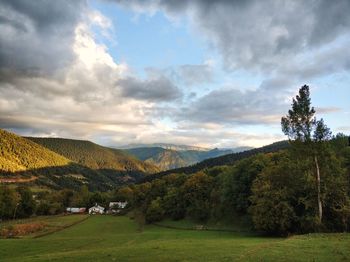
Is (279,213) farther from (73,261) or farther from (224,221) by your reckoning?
(73,261)

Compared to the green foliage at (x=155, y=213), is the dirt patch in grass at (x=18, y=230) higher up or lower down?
lower down

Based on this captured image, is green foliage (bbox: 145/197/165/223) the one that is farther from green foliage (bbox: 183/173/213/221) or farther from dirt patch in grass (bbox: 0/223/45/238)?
dirt patch in grass (bbox: 0/223/45/238)

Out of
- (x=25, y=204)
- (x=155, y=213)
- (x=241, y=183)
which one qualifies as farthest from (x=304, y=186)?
(x=25, y=204)

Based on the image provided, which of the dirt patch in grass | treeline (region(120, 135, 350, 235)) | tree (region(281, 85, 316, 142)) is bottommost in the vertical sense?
the dirt patch in grass

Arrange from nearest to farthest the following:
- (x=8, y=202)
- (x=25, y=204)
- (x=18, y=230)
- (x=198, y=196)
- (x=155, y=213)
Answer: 1. (x=18, y=230)
2. (x=198, y=196)
3. (x=155, y=213)
4. (x=8, y=202)
5. (x=25, y=204)

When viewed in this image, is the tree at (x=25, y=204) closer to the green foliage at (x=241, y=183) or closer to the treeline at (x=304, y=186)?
the green foliage at (x=241, y=183)

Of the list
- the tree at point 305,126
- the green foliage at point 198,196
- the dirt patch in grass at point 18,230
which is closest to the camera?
the tree at point 305,126

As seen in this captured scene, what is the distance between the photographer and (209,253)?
117 feet

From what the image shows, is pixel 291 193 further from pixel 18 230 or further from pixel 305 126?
pixel 18 230

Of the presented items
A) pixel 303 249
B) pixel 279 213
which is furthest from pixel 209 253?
pixel 279 213

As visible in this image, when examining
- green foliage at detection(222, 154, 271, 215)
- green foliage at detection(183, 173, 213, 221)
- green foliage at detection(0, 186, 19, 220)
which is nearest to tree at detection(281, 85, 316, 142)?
green foliage at detection(222, 154, 271, 215)

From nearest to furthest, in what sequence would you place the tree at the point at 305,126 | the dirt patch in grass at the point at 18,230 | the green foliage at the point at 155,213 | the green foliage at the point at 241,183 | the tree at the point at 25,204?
the tree at the point at 305,126, the green foliage at the point at 241,183, the dirt patch in grass at the point at 18,230, the green foliage at the point at 155,213, the tree at the point at 25,204

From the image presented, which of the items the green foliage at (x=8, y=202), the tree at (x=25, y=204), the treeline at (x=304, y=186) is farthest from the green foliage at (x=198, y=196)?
the tree at (x=25, y=204)

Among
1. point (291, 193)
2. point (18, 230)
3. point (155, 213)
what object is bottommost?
point (18, 230)
